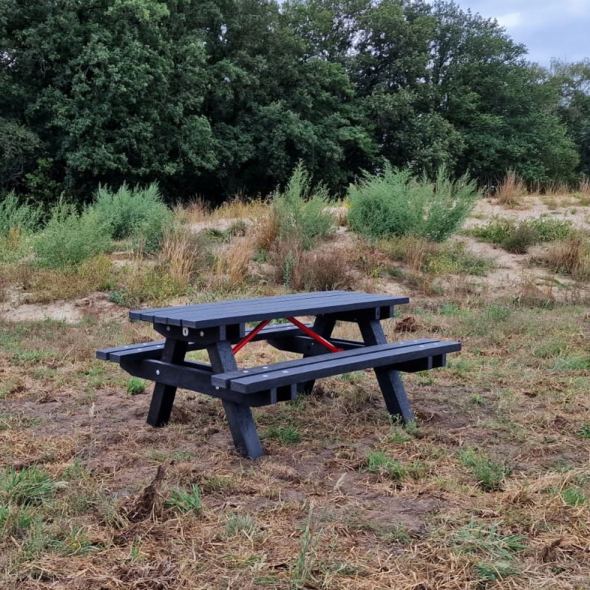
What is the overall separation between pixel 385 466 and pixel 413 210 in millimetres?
8034

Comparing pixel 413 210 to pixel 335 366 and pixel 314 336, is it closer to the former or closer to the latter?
pixel 314 336

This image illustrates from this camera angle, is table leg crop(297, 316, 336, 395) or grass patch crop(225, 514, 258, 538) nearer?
grass patch crop(225, 514, 258, 538)

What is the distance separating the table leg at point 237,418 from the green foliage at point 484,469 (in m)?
0.98

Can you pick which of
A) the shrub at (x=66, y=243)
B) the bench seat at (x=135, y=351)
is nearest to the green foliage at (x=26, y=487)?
the bench seat at (x=135, y=351)

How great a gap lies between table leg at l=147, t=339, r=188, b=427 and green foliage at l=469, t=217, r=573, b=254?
8510mm

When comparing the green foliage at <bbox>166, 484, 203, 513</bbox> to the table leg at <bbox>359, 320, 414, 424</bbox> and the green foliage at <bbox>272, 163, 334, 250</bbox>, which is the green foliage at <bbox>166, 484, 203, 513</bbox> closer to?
the table leg at <bbox>359, 320, 414, 424</bbox>

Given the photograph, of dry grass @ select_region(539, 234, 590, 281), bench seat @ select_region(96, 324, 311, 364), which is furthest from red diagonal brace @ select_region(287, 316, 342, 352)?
dry grass @ select_region(539, 234, 590, 281)

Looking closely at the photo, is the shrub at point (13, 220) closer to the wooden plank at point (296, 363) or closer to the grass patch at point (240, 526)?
the wooden plank at point (296, 363)

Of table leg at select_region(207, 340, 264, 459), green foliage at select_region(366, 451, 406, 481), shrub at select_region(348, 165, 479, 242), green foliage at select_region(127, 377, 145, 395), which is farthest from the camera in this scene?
shrub at select_region(348, 165, 479, 242)

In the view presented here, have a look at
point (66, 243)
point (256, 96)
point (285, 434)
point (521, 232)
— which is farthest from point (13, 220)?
point (256, 96)

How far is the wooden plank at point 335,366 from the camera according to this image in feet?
9.95

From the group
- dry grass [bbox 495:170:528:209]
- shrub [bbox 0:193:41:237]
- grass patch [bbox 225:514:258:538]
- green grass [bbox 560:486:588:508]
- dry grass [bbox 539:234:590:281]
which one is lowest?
shrub [bbox 0:193:41:237]

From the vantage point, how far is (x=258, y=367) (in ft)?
11.2

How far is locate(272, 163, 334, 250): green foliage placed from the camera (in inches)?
395
